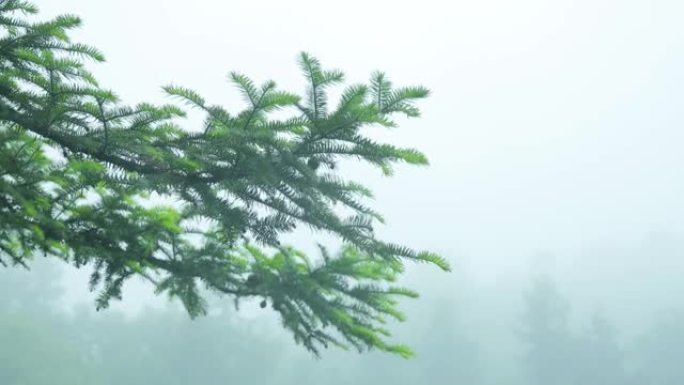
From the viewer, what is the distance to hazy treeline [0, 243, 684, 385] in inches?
1545

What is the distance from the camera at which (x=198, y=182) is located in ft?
10.8

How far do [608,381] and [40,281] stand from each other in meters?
46.7

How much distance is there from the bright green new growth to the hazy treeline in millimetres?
36830

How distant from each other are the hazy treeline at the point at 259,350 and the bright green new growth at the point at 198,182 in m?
36.8

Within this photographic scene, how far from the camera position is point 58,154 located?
3.82m

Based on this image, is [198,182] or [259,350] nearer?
[198,182]

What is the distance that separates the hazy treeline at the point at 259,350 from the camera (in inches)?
Result: 1545

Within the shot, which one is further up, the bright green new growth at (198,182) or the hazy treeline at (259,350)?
the hazy treeline at (259,350)

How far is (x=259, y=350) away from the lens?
4712cm

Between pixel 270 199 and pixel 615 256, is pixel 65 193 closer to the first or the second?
pixel 270 199

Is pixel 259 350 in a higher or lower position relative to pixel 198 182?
higher

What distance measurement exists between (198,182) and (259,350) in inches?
1799

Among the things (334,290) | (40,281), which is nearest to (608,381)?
(40,281)

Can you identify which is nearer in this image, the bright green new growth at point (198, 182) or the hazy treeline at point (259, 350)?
the bright green new growth at point (198, 182)
